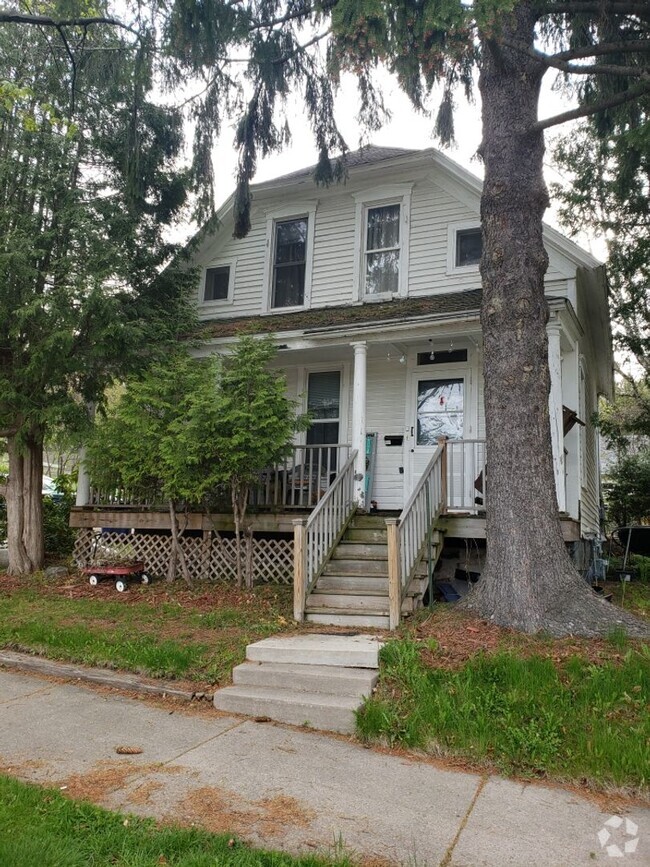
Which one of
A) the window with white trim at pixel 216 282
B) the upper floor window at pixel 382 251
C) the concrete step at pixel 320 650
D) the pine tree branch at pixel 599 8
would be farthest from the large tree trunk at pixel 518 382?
the window with white trim at pixel 216 282

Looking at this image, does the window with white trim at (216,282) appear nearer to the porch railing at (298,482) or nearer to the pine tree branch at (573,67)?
the porch railing at (298,482)

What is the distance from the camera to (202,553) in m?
9.84

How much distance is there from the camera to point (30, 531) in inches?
422

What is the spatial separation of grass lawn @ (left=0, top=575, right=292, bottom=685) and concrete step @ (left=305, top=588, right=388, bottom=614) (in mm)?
382

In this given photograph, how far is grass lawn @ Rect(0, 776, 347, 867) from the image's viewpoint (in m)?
2.82

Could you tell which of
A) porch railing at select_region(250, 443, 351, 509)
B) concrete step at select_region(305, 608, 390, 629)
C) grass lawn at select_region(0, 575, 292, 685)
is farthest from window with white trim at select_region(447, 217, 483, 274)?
concrete step at select_region(305, 608, 390, 629)

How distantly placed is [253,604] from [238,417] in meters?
2.38

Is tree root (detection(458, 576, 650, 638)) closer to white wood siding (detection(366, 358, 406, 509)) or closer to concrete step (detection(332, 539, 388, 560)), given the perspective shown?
concrete step (detection(332, 539, 388, 560))

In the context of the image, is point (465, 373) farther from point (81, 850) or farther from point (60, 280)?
point (81, 850)

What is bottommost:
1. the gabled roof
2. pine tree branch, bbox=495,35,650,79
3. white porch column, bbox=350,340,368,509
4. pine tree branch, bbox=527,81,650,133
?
white porch column, bbox=350,340,368,509

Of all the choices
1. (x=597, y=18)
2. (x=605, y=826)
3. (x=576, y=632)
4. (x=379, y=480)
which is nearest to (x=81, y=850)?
(x=605, y=826)

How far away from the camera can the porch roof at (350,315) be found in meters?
9.52

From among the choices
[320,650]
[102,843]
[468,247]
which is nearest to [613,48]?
[468,247]

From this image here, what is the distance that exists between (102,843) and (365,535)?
567 cm
